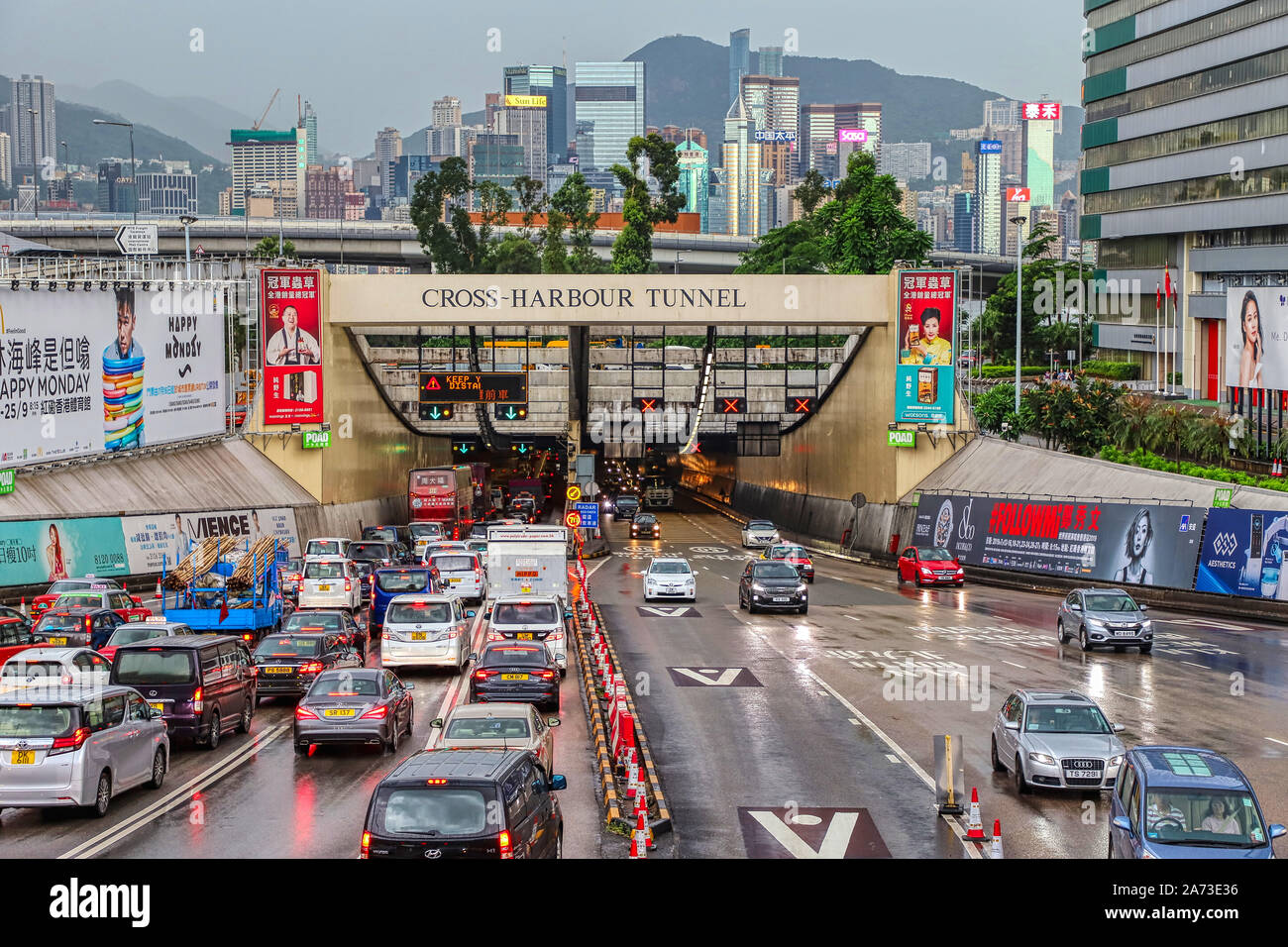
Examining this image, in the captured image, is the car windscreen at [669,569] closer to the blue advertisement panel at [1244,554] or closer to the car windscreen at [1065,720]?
the blue advertisement panel at [1244,554]

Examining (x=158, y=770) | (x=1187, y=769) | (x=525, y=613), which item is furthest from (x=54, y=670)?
(x=1187, y=769)

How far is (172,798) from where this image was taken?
19781 millimetres

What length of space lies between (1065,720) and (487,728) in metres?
7.89

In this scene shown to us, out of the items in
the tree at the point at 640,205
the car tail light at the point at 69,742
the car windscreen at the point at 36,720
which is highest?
the tree at the point at 640,205

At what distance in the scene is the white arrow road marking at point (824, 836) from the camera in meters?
16.7

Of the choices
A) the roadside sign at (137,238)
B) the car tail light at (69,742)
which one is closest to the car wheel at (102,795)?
the car tail light at (69,742)

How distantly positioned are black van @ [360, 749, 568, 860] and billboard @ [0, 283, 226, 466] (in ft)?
122

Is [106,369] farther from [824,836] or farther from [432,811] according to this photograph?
[432,811]

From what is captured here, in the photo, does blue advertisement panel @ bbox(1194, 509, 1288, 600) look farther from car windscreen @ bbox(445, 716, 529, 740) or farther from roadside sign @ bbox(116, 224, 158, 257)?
roadside sign @ bbox(116, 224, 158, 257)

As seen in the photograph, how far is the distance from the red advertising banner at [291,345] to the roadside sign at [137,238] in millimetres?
26365

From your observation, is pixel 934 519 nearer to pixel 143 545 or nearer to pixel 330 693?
pixel 143 545

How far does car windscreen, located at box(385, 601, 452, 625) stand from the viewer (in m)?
31.7
